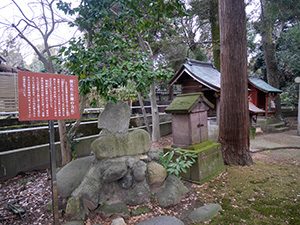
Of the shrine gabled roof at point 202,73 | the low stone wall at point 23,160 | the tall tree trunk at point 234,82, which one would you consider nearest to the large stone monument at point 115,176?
the low stone wall at point 23,160

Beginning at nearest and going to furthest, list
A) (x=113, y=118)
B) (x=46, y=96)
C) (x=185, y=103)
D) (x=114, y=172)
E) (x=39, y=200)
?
(x=46, y=96) < (x=114, y=172) < (x=113, y=118) < (x=39, y=200) < (x=185, y=103)

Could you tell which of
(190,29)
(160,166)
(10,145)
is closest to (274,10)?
(190,29)

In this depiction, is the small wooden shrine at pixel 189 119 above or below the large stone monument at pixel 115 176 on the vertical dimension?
above

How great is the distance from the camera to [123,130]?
3.60m

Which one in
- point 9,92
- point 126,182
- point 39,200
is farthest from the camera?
point 9,92

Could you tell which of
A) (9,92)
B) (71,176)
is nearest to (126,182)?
(71,176)

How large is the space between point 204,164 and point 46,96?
354 cm

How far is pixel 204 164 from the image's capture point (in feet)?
14.2

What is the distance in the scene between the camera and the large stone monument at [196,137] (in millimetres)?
4266

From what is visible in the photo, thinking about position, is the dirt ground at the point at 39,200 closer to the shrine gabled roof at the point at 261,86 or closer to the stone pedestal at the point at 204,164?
the stone pedestal at the point at 204,164

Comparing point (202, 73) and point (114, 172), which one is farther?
point (202, 73)

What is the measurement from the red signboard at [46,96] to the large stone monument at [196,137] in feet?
8.15

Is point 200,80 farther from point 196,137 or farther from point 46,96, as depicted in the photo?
point 46,96

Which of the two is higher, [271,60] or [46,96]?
[271,60]
